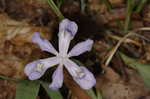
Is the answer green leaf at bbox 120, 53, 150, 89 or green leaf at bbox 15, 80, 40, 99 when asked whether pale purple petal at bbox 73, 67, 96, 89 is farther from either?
green leaf at bbox 120, 53, 150, 89

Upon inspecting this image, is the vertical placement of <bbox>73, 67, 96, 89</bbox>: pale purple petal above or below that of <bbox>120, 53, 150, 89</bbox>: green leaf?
above

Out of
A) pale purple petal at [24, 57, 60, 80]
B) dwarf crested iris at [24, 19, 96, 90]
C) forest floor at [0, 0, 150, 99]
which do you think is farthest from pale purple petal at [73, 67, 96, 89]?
forest floor at [0, 0, 150, 99]

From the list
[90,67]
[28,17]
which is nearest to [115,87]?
[90,67]

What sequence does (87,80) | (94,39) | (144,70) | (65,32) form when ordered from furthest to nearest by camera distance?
1. (94,39)
2. (144,70)
3. (65,32)
4. (87,80)

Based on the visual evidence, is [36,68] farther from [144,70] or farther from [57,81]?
[144,70]

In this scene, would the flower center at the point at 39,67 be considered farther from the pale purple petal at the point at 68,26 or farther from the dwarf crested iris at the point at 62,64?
the pale purple petal at the point at 68,26

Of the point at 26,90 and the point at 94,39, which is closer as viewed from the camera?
the point at 26,90

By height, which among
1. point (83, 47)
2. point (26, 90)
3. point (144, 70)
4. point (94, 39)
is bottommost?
point (94, 39)

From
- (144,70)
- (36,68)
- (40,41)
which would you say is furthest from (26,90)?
(144,70)
